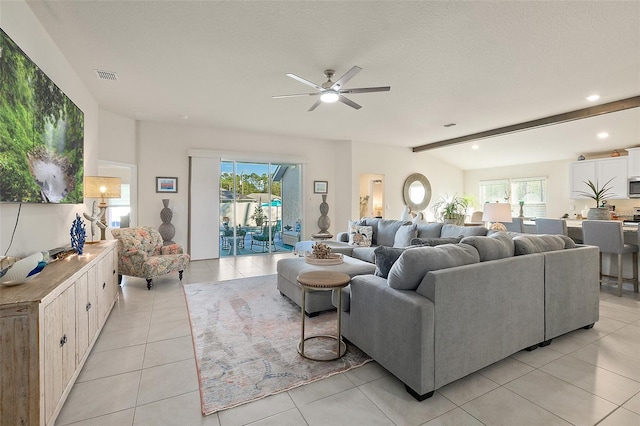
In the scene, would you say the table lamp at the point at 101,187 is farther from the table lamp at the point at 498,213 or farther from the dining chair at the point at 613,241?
the dining chair at the point at 613,241

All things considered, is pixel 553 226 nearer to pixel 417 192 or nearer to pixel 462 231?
pixel 462 231

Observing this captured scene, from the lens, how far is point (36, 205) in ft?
8.39

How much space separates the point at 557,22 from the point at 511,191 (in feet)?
22.6

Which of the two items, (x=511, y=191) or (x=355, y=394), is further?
(x=511, y=191)

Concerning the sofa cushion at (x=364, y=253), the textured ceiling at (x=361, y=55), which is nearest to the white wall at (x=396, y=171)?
the textured ceiling at (x=361, y=55)

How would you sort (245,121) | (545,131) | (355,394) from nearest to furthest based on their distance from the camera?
(355,394) < (245,121) < (545,131)

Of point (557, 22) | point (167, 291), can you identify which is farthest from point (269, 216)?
point (557, 22)

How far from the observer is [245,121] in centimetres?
591

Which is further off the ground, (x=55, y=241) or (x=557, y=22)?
(x=557, y=22)

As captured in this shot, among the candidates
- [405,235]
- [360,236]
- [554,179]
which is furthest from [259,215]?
[554,179]

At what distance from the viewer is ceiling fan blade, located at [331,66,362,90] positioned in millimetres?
2912

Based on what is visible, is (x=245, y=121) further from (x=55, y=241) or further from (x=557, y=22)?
(x=557, y=22)

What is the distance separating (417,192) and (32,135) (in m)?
8.37

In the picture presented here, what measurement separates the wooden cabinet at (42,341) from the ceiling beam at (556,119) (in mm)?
7148
